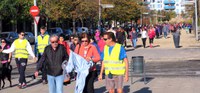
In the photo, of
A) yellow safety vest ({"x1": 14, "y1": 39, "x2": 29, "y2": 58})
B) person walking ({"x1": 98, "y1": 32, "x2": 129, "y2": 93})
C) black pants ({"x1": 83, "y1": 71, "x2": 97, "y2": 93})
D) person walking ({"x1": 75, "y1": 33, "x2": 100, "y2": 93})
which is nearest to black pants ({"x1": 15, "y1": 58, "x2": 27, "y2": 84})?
yellow safety vest ({"x1": 14, "y1": 39, "x2": 29, "y2": 58})

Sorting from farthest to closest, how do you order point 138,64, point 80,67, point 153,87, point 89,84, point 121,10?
point 121,10 → point 138,64 → point 153,87 → point 89,84 → point 80,67

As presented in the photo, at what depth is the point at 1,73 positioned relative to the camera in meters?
12.3

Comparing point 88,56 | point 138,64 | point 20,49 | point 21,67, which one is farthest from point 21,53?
point 88,56


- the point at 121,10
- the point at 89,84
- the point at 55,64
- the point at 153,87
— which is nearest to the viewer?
the point at 55,64

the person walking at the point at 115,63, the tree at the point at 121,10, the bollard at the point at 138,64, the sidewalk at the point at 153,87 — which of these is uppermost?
the tree at the point at 121,10

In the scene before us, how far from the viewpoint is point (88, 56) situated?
348 inches

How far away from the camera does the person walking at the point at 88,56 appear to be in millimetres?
8724

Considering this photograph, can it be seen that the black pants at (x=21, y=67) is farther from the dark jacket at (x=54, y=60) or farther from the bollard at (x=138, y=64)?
the dark jacket at (x=54, y=60)

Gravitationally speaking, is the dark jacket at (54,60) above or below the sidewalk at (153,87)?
above

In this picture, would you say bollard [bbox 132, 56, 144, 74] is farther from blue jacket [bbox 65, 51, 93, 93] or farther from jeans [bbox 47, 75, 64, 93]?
jeans [bbox 47, 75, 64, 93]

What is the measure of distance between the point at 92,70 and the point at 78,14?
108 ft

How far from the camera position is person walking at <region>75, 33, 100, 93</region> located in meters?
8.72

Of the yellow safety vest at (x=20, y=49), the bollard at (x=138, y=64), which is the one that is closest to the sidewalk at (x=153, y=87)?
the bollard at (x=138, y=64)

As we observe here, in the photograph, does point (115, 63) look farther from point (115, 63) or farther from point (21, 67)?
point (21, 67)
